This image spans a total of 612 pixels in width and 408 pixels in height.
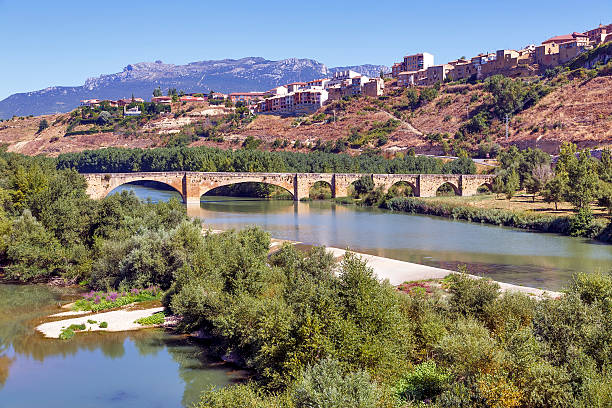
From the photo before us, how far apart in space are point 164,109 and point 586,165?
8049 cm

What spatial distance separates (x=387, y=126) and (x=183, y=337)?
232ft

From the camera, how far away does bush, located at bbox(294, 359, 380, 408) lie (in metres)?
9.44

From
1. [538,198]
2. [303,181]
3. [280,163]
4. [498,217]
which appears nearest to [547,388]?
[498,217]

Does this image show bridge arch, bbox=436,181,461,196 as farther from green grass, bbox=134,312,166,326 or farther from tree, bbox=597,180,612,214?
green grass, bbox=134,312,166,326

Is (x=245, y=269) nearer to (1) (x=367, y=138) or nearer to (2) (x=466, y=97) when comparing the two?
(1) (x=367, y=138)

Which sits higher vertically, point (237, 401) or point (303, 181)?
point (303, 181)

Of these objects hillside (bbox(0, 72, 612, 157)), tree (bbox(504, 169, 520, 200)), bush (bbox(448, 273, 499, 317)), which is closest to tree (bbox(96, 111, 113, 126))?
hillside (bbox(0, 72, 612, 157))

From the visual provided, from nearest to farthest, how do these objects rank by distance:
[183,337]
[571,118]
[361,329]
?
[361,329], [183,337], [571,118]

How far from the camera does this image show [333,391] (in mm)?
9492

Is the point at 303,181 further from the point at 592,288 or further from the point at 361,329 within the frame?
the point at 361,329

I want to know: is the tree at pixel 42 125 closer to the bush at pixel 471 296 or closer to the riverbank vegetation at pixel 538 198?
the riverbank vegetation at pixel 538 198

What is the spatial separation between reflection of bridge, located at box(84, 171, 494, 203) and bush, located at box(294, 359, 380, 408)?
47.5 meters

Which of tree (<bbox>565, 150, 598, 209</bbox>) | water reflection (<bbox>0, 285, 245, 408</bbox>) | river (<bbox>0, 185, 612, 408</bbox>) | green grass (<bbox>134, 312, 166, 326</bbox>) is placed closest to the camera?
water reflection (<bbox>0, 285, 245, 408</bbox>)

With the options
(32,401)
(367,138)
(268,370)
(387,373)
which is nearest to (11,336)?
(32,401)
